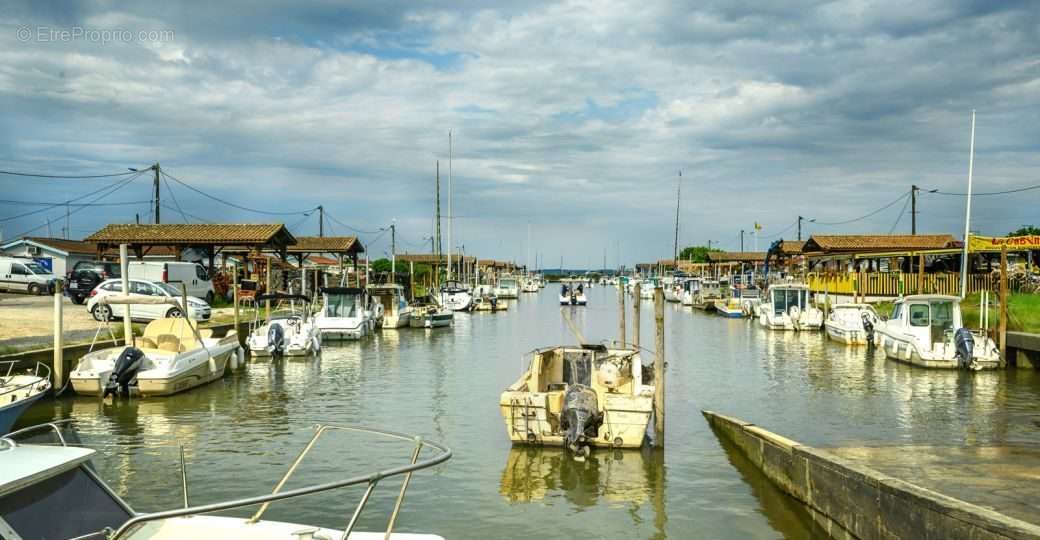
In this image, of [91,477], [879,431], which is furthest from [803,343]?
[91,477]

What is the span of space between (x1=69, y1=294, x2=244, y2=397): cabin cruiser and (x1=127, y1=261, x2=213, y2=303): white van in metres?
13.2

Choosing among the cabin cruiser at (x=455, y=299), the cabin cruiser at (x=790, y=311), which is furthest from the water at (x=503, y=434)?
the cabin cruiser at (x=455, y=299)

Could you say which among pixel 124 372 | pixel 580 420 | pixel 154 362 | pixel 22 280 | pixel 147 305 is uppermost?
pixel 22 280

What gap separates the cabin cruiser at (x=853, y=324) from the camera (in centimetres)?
3406

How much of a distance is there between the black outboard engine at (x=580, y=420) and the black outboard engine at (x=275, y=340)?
18388 millimetres

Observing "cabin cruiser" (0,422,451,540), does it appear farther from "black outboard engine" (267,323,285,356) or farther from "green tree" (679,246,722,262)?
"green tree" (679,246,722,262)

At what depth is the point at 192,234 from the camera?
4241 cm

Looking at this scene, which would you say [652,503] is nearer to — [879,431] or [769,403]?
[879,431]

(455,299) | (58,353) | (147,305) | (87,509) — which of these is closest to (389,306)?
(147,305)

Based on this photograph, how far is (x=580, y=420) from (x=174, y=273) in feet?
95.0

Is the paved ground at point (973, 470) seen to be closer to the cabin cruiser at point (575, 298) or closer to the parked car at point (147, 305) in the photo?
the parked car at point (147, 305)

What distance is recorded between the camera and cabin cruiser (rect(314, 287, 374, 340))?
36.5m

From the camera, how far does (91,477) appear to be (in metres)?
6.65

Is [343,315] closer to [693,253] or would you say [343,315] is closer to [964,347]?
[964,347]
